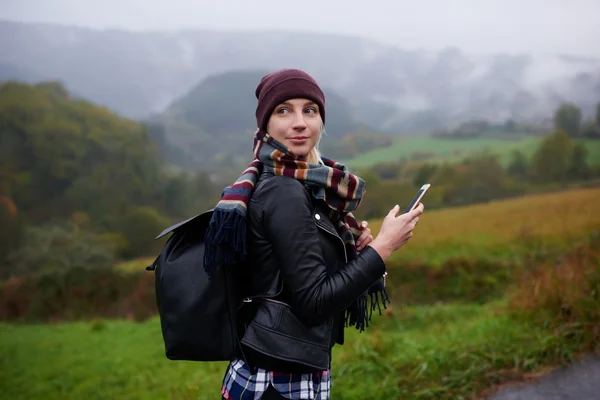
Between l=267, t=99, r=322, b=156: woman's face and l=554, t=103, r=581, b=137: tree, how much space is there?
1383cm

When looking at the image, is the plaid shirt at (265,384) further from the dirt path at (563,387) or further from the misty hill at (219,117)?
the misty hill at (219,117)

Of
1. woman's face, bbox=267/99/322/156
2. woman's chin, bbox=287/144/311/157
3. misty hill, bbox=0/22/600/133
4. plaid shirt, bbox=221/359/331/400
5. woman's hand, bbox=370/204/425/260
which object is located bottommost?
plaid shirt, bbox=221/359/331/400

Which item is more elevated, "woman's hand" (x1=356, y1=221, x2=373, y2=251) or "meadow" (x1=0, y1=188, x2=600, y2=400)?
"woman's hand" (x1=356, y1=221, x2=373, y2=251)

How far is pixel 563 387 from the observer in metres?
3.82

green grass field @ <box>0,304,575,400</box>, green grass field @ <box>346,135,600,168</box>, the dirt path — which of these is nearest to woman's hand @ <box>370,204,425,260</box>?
green grass field @ <box>0,304,575,400</box>

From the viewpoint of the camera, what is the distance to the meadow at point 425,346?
413cm

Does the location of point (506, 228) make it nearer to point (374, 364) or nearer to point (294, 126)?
point (374, 364)

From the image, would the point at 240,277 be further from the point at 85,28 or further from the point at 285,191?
the point at 85,28

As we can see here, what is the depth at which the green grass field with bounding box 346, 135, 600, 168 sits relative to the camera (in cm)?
1472

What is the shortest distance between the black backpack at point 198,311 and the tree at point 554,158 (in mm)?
12770

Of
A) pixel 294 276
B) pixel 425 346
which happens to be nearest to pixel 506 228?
pixel 425 346

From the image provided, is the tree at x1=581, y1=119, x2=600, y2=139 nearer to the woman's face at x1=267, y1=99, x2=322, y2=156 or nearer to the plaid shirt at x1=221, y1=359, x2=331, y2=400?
the woman's face at x1=267, y1=99, x2=322, y2=156

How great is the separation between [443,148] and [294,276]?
49.4 feet

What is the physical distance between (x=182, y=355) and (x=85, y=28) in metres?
18.6
